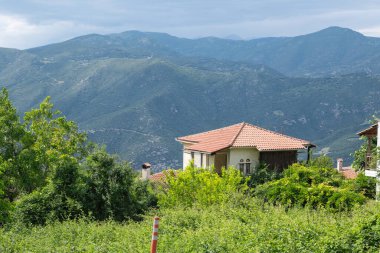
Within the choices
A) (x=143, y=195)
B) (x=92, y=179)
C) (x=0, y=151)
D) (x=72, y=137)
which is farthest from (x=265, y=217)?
(x=72, y=137)

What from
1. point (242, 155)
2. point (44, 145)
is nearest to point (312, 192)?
point (242, 155)

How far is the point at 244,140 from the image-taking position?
4622 centimetres

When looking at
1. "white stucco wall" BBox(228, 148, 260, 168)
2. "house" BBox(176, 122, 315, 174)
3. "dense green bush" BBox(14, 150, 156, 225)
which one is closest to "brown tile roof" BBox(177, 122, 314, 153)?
"house" BBox(176, 122, 315, 174)

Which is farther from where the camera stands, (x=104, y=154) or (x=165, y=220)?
(x=104, y=154)

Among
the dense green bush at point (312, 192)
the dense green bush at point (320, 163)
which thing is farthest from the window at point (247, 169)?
the dense green bush at point (312, 192)

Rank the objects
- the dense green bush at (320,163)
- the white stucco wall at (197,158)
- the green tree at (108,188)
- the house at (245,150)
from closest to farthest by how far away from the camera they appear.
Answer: the green tree at (108,188) → the house at (245,150) → the dense green bush at (320,163) → the white stucco wall at (197,158)

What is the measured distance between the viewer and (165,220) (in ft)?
63.0

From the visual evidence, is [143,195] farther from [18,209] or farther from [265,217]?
[265,217]

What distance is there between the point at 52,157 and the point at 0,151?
322 cm

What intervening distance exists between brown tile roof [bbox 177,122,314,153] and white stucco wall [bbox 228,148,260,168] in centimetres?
61

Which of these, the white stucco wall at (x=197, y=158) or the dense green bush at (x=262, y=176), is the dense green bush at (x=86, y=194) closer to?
the dense green bush at (x=262, y=176)

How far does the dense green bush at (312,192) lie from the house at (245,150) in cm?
689

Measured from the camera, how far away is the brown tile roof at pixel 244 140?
149ft

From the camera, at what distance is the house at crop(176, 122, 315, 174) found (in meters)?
45.3
